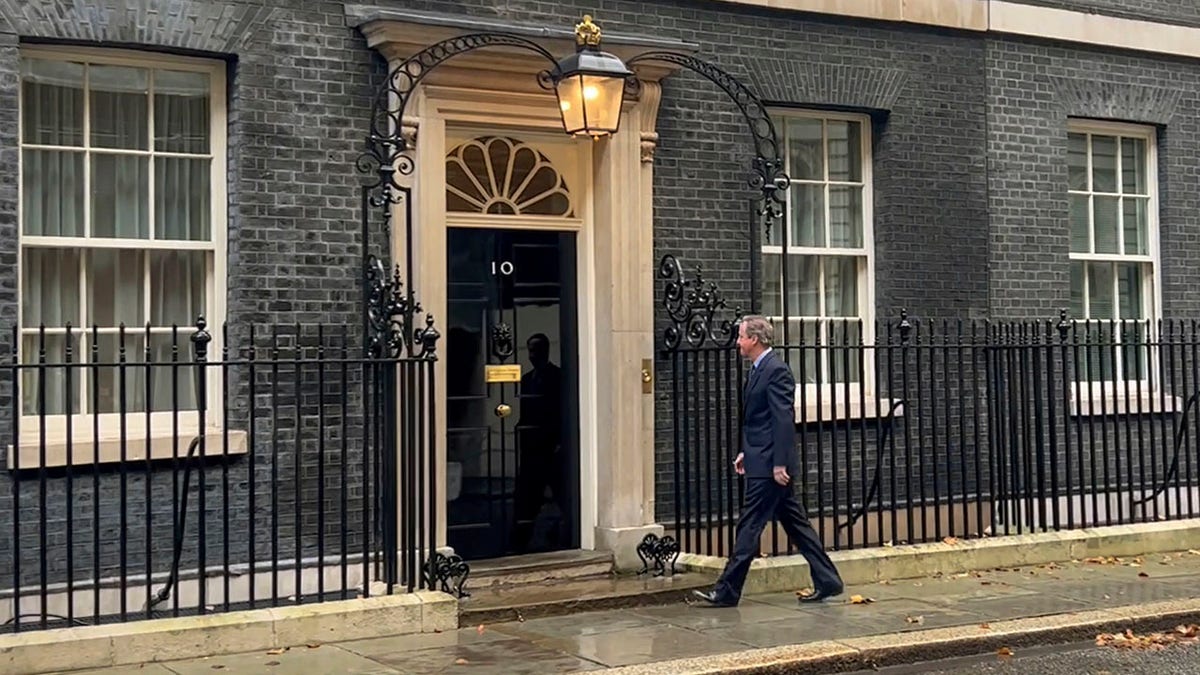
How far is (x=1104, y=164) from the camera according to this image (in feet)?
41.7

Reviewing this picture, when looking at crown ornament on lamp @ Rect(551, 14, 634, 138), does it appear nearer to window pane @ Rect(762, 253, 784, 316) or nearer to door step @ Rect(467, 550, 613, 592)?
window pane @ Rect(762, 253, 784, 316)

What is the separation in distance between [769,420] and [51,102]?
4564mm

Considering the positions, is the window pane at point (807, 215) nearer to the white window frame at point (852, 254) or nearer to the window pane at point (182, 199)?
the white window frame at point (852, 254)

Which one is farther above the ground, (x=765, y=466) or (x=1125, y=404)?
(x=1125, y=404)

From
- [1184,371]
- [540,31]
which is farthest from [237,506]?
[1184,371]

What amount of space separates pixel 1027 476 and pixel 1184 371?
169 centimetres

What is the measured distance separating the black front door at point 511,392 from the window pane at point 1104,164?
17.4ft

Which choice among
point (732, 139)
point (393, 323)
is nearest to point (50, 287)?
point (393, 323)

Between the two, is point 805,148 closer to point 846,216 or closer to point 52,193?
point 846,216

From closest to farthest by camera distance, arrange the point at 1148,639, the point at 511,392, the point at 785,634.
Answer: the point at 785,634 < the point at 1148,639 < the point at 511,392

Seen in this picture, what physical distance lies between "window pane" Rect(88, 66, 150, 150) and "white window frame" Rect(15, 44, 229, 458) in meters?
0.05

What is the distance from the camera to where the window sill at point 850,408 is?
10.4 metres

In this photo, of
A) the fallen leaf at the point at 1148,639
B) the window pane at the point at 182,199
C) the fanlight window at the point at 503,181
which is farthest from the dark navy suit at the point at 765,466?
the window pane at the point at 182,199

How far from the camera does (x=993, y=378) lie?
10961mm
